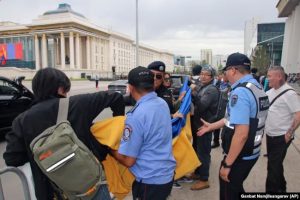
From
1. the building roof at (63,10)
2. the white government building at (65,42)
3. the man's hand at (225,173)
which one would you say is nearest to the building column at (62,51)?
the white government building at (65,42)

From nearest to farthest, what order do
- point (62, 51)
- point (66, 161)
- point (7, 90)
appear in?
point (66, 161), point (7, 90), point (62, 51)

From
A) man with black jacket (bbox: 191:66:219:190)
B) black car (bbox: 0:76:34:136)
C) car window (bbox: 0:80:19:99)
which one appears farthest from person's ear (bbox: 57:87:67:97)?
car window (bbox: 0:80:19:99)

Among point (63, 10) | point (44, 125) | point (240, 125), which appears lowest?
point (240, 125)

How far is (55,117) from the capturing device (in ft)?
7.27

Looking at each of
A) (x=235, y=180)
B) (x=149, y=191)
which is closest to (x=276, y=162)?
(x=235, y=180)

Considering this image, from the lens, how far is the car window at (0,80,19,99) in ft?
27.7

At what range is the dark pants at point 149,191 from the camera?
2.47 meters

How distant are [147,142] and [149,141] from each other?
16 millimetres

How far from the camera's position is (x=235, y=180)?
2.99 metres

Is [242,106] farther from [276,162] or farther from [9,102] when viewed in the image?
[9,102]

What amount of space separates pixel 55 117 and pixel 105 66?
11337 centimetres

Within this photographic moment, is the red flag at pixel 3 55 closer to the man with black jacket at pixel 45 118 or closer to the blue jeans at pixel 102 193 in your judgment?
the man with black jacket at pixel 45 118

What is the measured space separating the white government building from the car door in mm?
75512

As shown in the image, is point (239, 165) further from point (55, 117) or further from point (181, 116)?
point (55, 117)
